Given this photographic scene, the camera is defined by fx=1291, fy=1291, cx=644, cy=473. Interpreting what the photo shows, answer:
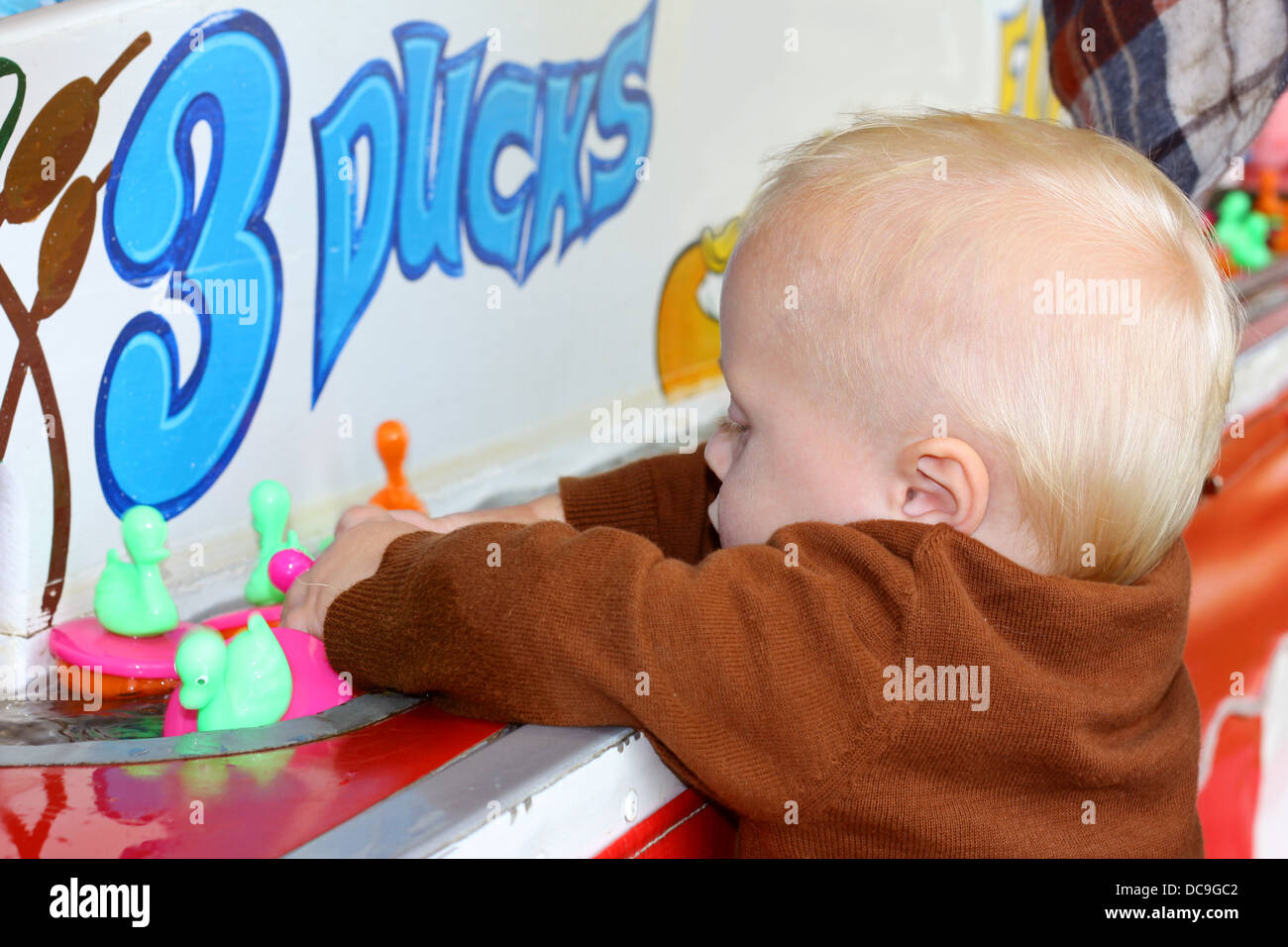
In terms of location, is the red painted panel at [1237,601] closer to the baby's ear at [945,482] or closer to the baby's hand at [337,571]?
the baby's ear at [945,482]

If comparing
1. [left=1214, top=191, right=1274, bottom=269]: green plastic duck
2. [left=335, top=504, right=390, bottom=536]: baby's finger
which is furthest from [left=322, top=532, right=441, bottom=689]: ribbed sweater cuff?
[left=1214, top=191, right=1274, bottom=269]: green plastic duck

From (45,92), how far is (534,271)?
600 mm

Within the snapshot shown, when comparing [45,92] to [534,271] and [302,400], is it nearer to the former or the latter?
[302,400]

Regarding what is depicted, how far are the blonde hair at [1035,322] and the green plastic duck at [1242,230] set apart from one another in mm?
1873

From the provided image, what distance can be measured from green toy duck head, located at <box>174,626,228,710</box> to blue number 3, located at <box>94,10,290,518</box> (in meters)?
0.29

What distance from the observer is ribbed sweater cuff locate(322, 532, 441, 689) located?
72 centimetres

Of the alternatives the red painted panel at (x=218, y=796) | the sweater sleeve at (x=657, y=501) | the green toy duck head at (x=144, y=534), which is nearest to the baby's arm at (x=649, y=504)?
the sweater sleeve at (x=657, y=501)

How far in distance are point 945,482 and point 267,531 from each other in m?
0.52

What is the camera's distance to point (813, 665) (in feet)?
2.20

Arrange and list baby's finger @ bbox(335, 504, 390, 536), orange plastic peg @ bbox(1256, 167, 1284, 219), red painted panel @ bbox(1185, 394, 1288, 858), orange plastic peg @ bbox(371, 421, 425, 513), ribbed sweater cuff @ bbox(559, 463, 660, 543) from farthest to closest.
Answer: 1. orange plastic peg @ bbox(1256, 167, 1284, 219)
2. red painted panel @ bbox(1185, 394, 1288, 858)
3. orange plastic peg @ bbox(371, 421, 425, 513)
4. ribbed sweater cuff @ bbox(559, 463, 660, 543)
5. baby's finger @ bbox(335, 504, 390, 536)

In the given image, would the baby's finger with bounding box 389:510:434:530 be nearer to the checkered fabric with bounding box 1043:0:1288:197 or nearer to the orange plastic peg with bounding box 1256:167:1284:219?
the checkered fabric with bounding box 1043:0:1288:197

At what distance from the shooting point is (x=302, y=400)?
44.6 inches

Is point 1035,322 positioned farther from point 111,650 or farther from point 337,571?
point 111,650
